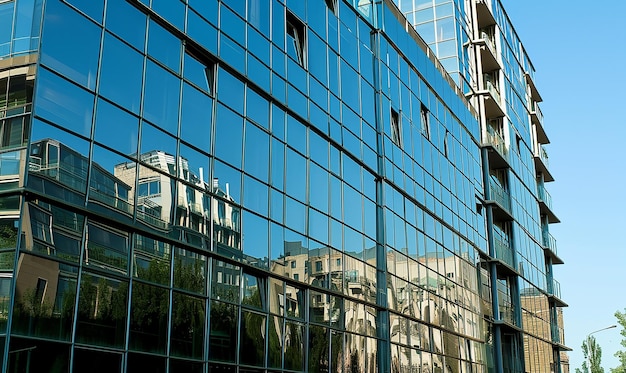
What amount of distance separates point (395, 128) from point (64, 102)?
18321 millimetres

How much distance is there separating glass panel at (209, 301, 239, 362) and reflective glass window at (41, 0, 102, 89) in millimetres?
6249

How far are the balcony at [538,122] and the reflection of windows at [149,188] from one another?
42.4 m

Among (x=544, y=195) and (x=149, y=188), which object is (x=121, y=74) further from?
(x=544, y=195)

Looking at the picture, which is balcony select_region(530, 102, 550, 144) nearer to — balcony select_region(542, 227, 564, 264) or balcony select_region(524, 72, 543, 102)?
balcony select_region(524, 72, 543, 102)

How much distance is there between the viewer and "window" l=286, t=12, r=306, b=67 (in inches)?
938

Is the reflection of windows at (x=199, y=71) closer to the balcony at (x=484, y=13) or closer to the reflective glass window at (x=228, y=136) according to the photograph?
the reflective glass window at (x=228, y=136)

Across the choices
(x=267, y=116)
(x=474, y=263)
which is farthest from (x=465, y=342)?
(x=267, y=116)

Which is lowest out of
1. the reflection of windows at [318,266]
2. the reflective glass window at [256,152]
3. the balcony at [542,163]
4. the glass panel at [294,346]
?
the glass panel at [294,346]

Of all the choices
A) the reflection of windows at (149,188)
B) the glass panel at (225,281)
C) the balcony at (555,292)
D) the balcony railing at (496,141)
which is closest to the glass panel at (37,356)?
the reflection of windows at (149,188)

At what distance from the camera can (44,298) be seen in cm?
1340

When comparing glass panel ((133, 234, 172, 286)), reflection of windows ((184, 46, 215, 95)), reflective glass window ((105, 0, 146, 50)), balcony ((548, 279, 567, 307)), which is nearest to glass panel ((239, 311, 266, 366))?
glass panel ((133, 234, 172, 286))

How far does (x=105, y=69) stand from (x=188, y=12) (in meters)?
3.94

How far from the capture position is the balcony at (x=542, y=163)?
54344 mm

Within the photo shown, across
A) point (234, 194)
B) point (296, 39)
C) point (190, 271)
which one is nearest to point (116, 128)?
point (190, 271)
